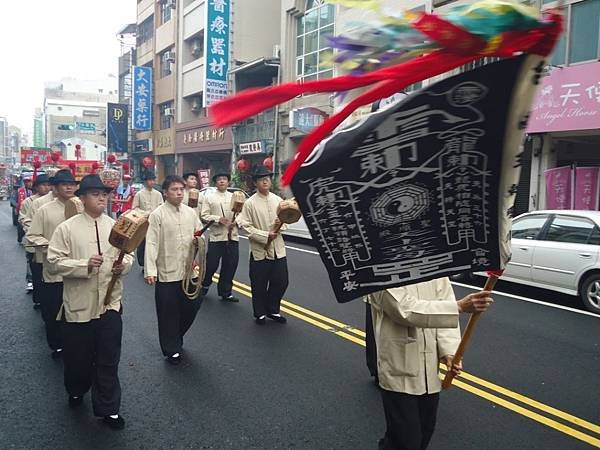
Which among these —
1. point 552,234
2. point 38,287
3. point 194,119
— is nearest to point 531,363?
point 552,234

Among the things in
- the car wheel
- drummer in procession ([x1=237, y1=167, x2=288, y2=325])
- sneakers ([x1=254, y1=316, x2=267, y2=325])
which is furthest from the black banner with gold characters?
the car wheel

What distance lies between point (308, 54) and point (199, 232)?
1887 cm

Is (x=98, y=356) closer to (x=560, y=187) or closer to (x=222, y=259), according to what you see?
(x=222, y=259)

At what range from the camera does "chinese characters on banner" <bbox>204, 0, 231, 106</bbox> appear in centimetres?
2673

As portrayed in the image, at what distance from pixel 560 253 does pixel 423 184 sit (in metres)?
6.64

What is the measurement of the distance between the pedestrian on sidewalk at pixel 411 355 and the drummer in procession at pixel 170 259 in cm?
298

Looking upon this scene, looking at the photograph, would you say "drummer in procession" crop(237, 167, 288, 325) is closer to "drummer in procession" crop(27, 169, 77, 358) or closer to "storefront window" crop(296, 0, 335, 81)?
"drummer in procession" crop(27, 169, 77, 358)

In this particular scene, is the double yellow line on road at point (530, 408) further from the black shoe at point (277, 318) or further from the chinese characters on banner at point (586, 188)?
the chinese characters on banner at point (586, 188)

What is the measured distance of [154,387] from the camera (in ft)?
15.1

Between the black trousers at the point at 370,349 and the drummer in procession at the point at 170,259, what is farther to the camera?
the drummer in procession at the point at 170,259

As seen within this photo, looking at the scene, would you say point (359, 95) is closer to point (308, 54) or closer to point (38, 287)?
point (38, 287)

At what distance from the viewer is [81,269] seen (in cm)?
389

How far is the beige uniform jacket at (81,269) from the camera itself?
392cm

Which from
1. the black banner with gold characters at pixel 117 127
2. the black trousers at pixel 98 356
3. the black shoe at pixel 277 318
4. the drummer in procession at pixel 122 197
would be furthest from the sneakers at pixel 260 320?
the black banner with gold characters at pixel 117 127
